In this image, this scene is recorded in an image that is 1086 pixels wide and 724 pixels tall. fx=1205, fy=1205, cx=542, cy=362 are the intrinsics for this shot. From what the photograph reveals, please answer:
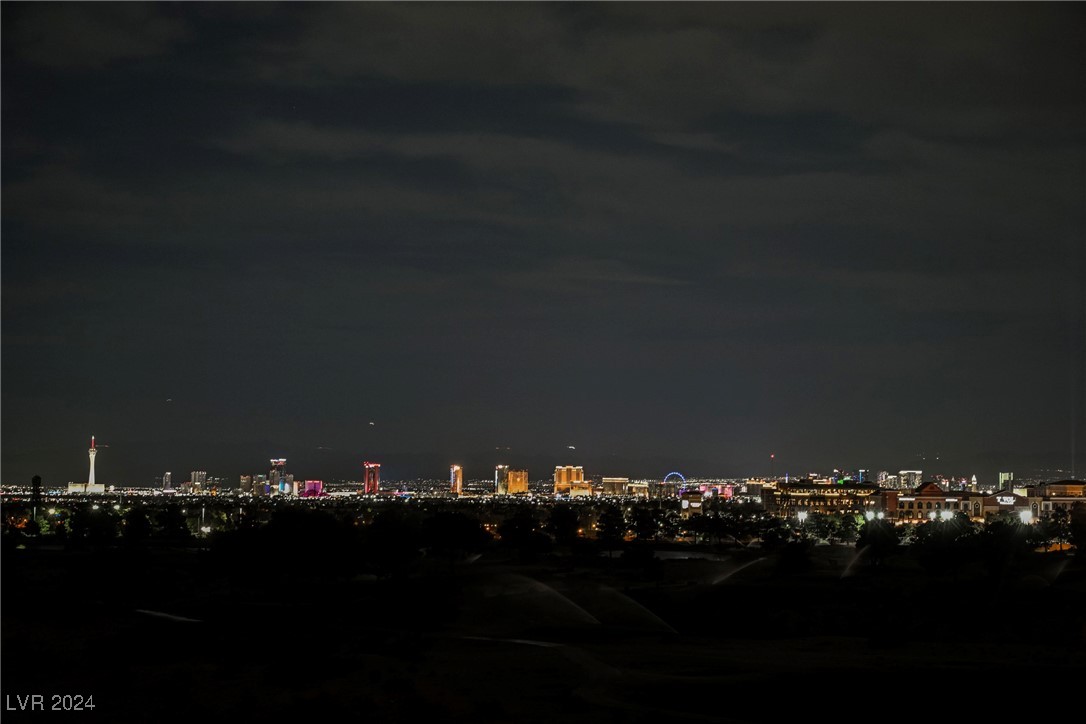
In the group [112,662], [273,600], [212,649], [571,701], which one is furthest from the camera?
[273,600]

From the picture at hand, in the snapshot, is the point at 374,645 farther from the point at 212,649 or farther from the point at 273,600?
the point at 273,600

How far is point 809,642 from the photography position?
43562 millimetres

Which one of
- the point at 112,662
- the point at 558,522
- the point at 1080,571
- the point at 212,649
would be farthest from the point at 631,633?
the point at 558,522

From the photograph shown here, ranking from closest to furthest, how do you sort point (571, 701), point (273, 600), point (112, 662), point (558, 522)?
point (571, 701) < point (112, 662) < point (273, 600) < point (558, 522)

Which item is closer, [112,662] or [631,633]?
[112,662]

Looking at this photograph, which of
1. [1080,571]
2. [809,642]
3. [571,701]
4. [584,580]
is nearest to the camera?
[571,701]

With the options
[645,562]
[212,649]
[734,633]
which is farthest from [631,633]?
[645,562]

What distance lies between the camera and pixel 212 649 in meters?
36.2

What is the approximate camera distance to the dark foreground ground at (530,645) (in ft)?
88.4

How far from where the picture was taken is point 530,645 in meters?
41.2

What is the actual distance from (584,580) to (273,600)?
64.8 feet

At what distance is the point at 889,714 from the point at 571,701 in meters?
7.13

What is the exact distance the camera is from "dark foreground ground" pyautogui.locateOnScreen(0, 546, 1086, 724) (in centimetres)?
2694

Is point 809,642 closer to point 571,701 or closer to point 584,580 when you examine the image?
point 571,701
